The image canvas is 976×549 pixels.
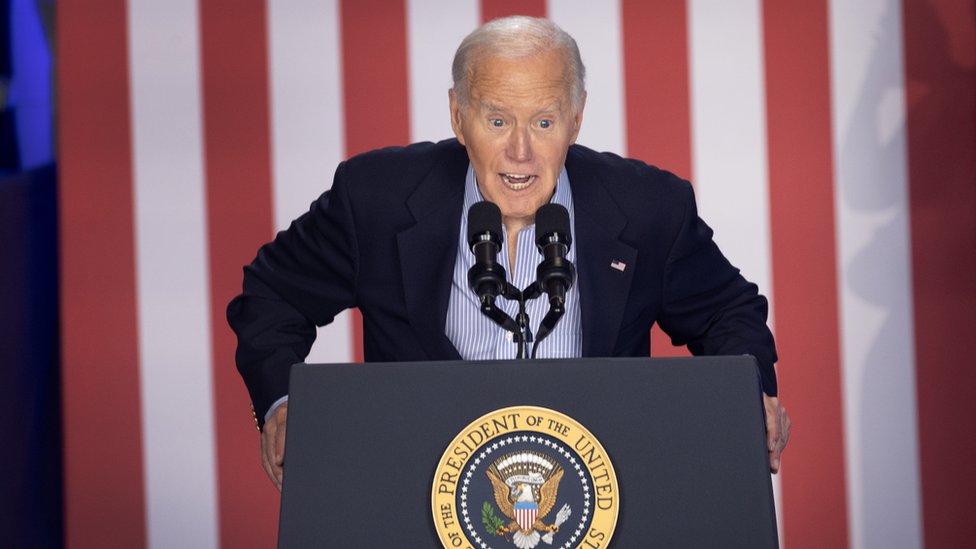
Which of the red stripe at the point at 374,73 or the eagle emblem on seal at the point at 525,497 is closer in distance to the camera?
the eagle emblem on seal at the point at 525,497

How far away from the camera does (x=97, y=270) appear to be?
9.61 feet

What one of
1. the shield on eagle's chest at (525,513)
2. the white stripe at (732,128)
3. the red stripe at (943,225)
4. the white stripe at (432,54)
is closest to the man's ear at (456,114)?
the shield on eagle's chest at (525,513)

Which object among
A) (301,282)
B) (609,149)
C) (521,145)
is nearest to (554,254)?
(521,145)

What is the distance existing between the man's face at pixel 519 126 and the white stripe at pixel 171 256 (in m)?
1.28

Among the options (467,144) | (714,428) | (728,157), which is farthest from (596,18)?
(714,428)

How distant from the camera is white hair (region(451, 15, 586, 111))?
5.57 ft

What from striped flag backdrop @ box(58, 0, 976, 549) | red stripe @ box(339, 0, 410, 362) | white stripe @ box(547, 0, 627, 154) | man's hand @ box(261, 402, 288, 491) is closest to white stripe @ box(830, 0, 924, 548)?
striped flag backdrop @ box(58, 0, 976, 549)

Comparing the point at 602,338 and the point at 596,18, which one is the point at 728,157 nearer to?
the point at 596,18

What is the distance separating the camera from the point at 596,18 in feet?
9.56

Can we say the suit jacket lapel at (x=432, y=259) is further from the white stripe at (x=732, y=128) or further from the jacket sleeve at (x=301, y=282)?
the white stripe at (x=732, y=128)

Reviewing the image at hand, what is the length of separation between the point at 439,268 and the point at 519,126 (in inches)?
9.5

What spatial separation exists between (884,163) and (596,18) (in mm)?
718

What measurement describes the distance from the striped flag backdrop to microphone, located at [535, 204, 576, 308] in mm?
1519

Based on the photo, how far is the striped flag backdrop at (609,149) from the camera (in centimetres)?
290
